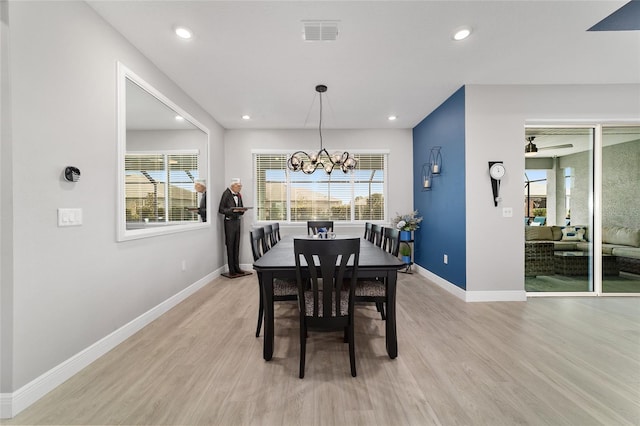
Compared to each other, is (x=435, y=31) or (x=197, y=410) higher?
(x=435, y=31)

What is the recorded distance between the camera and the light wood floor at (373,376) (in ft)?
4.97

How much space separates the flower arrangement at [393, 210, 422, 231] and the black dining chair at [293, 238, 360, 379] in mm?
3094

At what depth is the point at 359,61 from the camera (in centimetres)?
280

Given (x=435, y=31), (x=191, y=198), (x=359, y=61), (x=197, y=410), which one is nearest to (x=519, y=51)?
(x=435, y=31)

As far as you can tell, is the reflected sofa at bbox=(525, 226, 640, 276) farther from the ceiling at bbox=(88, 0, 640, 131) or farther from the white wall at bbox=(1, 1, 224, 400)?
the white wall at bbox=(1, 1, 224, 400)

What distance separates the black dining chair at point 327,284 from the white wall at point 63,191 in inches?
63.5

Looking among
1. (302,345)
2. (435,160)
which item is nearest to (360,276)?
(302,345)

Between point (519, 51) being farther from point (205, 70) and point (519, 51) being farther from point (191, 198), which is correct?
point (191, 198)

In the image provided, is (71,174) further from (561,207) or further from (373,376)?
(561,207)

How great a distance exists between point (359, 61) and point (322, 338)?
280cm

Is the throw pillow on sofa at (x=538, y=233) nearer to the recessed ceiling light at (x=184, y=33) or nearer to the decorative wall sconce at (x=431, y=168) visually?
the decorative wall sconce at (x=431, y=168)

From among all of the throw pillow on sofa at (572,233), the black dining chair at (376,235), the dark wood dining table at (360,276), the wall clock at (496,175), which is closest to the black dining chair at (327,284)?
the dark wood dining table at (360,276)

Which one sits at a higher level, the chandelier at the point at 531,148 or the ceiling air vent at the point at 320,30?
the ceiling air vent at the point at 320,30

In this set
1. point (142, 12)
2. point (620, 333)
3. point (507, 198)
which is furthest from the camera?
point (507, 198)
